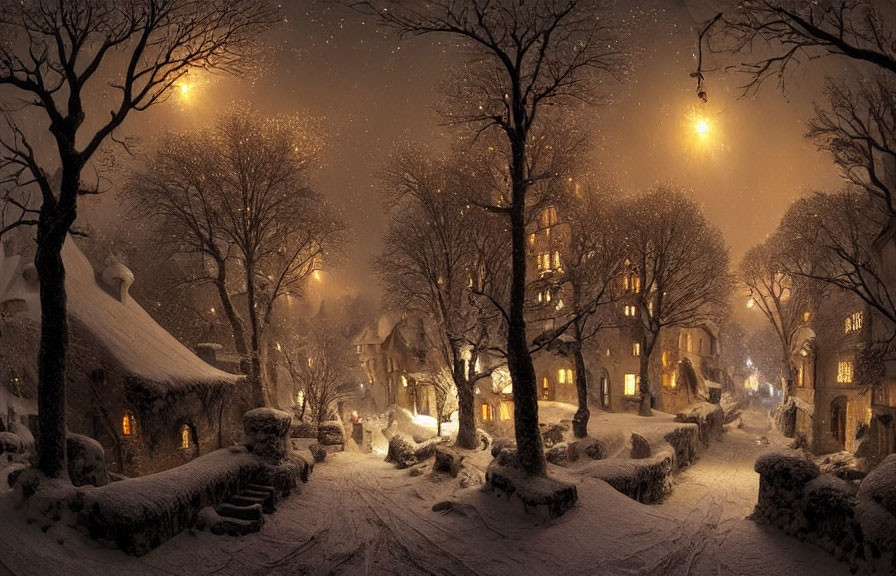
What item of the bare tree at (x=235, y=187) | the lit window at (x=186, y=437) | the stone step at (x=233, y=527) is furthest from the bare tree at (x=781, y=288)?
the lit window at (x=186, y=437)

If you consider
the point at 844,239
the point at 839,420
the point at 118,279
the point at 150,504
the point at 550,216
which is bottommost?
the point at 839,420

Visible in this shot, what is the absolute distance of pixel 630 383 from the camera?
34.6m

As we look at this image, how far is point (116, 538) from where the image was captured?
8125 mm

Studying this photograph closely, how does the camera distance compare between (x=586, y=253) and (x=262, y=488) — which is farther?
(x=586, y=253)

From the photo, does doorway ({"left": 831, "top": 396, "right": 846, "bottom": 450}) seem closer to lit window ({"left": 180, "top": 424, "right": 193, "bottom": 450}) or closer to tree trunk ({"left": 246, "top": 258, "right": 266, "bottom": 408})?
tree trunk ({"left": 246, "top": 258, "right": 266, "bottom": 408})

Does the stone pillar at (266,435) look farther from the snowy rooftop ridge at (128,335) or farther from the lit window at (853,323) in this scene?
the lit window at (853,323)

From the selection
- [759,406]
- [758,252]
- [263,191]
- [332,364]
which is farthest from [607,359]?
[759,406]

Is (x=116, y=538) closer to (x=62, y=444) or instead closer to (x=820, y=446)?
(x=62, y=444)

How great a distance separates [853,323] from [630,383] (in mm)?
13358

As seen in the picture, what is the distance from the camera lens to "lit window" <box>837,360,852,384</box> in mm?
26234

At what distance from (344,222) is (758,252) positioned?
26682 millimetres

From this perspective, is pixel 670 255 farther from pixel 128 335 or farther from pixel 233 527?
pixel 128 335

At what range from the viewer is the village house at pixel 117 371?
1667 centimetres

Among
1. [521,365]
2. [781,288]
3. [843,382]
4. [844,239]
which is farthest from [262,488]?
[781,288]
